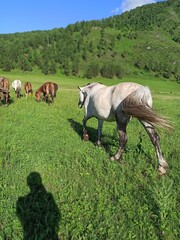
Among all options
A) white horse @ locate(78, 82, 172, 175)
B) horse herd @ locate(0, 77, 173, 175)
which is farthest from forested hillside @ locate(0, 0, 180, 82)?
white horse @ locate(78, 82, 172, 175)

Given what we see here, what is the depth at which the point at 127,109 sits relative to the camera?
373 inches

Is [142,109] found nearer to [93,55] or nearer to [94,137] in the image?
[94,137]

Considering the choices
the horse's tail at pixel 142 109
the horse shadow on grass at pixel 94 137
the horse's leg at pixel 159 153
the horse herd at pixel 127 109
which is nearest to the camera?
the horse's tail at pixel 142 109

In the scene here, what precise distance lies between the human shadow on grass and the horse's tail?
336 centimetres

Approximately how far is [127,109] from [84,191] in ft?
9.53

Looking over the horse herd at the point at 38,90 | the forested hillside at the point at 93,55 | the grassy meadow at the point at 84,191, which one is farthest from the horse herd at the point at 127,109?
the forested hillside at the point at 93,55

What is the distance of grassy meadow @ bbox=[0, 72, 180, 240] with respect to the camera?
6.36 metres

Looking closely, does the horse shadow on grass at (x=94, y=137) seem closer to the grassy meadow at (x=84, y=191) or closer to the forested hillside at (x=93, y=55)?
the grassy meadow at (x=84, y=191)

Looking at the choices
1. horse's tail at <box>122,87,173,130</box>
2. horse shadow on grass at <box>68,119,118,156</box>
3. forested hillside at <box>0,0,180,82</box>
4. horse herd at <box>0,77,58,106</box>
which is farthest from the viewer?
forested hillside at <box>0,0,180,82</box>

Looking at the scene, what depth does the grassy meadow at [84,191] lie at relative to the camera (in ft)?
20.9

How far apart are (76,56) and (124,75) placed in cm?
3068

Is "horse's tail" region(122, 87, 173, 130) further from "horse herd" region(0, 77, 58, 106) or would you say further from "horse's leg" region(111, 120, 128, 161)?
"horse herd" region(0, 77, 58, 106)

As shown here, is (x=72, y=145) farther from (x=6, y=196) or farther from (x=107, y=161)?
(x=6, y=196)

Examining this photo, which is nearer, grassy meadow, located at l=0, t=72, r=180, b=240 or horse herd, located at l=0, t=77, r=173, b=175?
grassy meadow, located at l=0, t=72, r=180, b=240
